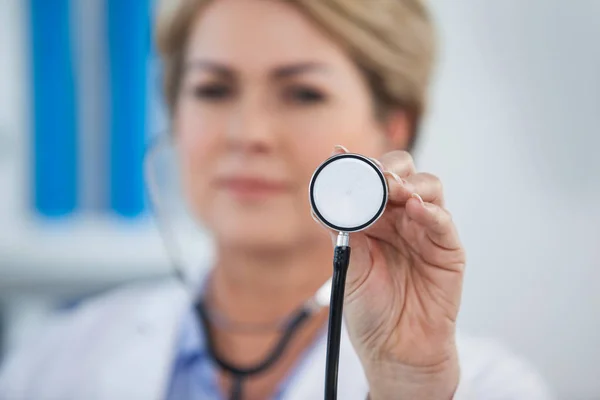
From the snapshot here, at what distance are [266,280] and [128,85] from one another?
408 mm

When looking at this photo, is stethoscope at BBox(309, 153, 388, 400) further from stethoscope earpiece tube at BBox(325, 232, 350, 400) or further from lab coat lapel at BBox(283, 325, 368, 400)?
lab coat lapel at BBox(283, 325, 368, 400)

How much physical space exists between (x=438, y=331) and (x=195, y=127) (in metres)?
0.40

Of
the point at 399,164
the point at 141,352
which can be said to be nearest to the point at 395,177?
the point at 399,164

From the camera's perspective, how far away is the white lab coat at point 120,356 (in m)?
0.71

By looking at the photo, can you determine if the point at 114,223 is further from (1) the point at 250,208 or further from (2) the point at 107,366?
(1) the point at 250,208

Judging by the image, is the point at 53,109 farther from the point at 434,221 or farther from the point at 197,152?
the point at 434,221

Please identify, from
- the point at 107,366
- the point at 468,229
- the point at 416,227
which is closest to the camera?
the point at 416,227

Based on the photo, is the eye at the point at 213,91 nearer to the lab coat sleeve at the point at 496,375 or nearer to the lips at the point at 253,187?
the lips at the point at 253,187

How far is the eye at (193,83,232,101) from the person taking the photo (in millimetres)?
741

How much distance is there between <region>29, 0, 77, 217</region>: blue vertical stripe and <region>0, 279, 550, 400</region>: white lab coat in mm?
218

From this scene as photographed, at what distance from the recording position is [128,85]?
101 cm

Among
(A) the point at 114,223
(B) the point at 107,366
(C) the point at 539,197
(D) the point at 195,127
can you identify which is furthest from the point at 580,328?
(A) the point at 114,223

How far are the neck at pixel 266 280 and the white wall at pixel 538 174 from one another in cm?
17

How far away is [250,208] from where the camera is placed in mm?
751
